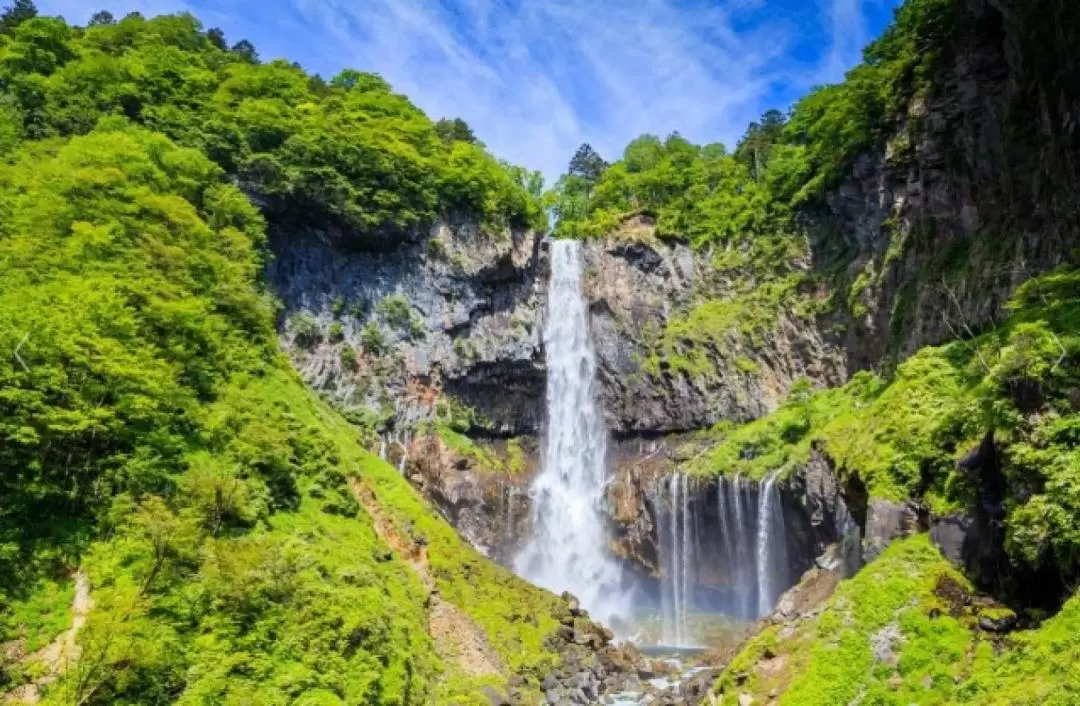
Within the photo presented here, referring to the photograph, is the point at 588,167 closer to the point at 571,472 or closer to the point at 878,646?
the point at 571,472

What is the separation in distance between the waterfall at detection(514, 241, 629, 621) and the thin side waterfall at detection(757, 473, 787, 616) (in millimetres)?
8933

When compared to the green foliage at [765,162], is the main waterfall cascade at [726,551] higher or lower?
lower

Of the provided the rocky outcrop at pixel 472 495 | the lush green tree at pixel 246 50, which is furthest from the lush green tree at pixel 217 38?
the rocky outcrop at pixel 472 495

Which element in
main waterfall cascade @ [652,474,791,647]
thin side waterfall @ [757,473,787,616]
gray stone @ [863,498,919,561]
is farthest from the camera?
main waterfall cascade @ [652,474,791,647]

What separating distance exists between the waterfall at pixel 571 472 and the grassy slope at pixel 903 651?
24.6 meters

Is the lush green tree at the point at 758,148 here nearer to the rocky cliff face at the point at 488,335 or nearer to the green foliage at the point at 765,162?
the green foliage at the point at 765,162

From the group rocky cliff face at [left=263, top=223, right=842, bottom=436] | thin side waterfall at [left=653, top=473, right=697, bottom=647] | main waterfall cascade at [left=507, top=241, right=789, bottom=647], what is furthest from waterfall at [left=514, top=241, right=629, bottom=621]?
thin side waterfall at [left=653, top=473, right=697, bottom=647]

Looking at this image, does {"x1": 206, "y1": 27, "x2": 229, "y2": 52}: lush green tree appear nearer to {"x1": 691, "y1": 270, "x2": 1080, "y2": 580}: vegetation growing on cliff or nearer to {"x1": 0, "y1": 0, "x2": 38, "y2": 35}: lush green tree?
{"x1": 0, "y1": 0, "x2": 38, "y2": 35}: lush green tree

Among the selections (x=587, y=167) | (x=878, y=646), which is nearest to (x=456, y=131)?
(x=587, y=167)

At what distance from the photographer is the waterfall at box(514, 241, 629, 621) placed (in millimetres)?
40844

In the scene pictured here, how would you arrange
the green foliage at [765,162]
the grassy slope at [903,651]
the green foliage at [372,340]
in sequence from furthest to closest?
the green foliage at [372,340] → the green foliage at [765,162] → the grassy slope at [903,651]

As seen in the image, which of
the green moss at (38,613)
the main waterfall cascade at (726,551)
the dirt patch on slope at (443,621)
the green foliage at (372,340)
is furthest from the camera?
the green foliage at (372,340)

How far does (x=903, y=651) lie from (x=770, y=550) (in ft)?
70.0

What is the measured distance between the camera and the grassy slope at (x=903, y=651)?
1134 cm
